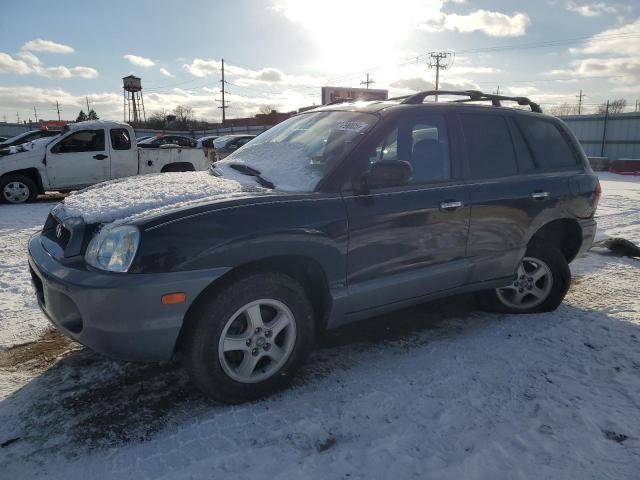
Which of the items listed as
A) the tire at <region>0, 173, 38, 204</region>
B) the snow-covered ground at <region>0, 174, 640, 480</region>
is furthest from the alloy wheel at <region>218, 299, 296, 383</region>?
the tire at <region>0, 173, 38, 204</region>

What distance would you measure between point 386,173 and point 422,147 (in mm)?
744

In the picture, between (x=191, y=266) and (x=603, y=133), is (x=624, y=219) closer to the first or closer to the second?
(x=191, y=266)

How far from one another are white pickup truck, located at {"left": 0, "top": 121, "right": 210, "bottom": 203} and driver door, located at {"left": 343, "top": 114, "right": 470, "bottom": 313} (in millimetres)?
9074

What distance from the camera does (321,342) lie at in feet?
12.0

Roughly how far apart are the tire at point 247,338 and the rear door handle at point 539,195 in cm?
217

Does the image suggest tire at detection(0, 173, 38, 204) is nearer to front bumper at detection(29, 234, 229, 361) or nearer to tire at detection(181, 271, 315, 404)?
front bumper at detection(29, 234, 229, 361)

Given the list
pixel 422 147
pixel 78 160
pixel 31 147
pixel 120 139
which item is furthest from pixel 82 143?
pixel 422 147

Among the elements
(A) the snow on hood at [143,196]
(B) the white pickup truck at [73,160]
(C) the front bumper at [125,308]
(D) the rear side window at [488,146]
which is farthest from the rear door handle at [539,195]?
(B) the white pickup truck at [73,160]

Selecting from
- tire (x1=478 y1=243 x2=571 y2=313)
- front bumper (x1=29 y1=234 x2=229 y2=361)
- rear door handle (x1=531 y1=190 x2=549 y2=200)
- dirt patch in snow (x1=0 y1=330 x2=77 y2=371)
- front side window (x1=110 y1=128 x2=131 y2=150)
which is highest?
front side window (x1=110 y1=128 x2=131 y2=150)

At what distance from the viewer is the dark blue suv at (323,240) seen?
2.45m

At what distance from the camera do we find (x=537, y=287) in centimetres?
421

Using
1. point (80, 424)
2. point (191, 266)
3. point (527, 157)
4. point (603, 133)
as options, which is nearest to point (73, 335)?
point (80, 424)

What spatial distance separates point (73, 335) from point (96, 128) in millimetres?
9475

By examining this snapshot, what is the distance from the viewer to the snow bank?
306 centimetres
